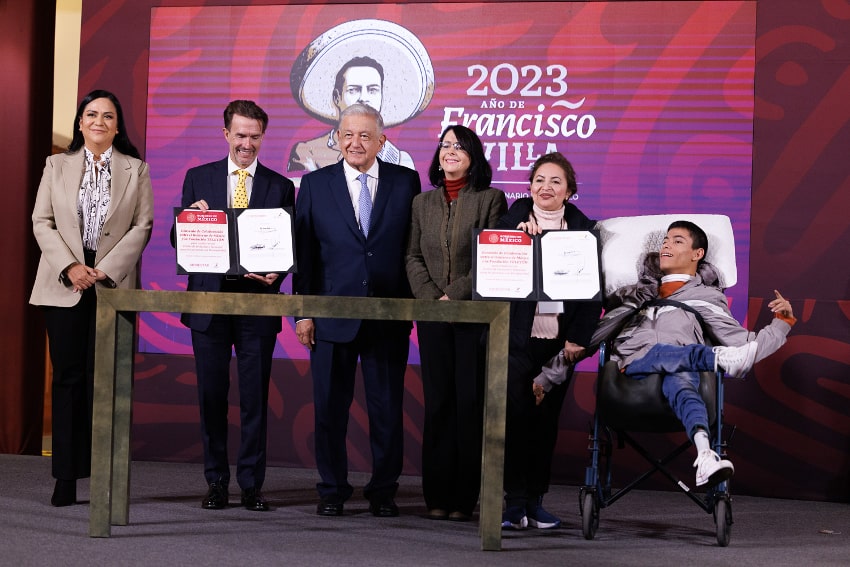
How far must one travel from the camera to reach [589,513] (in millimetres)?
3998

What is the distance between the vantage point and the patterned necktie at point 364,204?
14.3 feet

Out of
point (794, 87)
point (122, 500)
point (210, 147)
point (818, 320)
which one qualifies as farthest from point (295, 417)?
point (794, 87)

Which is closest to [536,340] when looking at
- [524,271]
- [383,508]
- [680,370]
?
[524,271]

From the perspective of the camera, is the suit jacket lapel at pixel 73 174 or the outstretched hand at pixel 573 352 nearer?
the outstretched hand at pixel 573 352

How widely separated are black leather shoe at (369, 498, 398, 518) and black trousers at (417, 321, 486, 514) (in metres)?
0.15

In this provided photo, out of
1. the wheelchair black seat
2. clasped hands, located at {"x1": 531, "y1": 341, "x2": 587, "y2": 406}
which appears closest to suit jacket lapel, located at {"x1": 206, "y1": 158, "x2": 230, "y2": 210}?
clasped hands, located at {"x1": 531, "y1": 341, "x2": 587, "y2": 406}

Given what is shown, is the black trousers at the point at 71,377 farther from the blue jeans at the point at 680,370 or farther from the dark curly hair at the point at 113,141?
the blue jeans at the point at 680,370

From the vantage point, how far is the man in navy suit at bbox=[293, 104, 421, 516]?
4.34 meters

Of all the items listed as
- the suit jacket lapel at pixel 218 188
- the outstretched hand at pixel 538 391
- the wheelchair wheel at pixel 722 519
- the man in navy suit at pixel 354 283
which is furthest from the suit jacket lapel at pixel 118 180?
the wheelchair wheel at pixel 722 519

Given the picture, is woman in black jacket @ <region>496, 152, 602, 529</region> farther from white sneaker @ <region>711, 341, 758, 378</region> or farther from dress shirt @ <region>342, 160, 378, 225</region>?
dress shirt @ <region>342, 160, 378, 225</region>

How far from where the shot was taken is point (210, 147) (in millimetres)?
5910

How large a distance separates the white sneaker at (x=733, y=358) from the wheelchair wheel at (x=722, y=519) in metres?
0.48

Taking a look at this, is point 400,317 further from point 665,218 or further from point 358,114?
point 665,218

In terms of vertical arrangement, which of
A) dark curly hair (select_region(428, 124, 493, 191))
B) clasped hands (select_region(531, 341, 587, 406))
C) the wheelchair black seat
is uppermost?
dark curly hair (select_region(428, 124, 493, 191))
